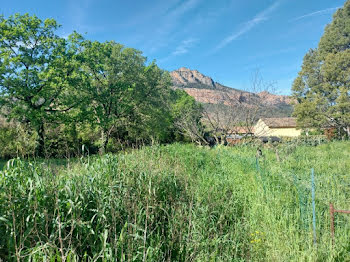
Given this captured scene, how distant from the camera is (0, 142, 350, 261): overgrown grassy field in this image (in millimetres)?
2100

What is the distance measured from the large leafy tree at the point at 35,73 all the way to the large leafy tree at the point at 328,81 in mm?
22979

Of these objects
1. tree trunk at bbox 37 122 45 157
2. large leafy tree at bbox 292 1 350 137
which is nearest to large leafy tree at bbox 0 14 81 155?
tree trunk at bbox 37 122 45 157

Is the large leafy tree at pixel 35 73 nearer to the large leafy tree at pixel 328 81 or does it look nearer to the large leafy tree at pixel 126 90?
the large leafy tree at pixel 126 90

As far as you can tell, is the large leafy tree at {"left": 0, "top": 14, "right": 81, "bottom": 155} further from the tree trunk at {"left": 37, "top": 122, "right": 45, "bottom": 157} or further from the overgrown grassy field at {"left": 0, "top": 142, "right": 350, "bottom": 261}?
the overgrown grassy field at {"left": 0, "top": 142, "right": 350, "bottom": 261}

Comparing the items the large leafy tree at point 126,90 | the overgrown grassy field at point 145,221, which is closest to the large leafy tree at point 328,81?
the large leafy tree at point 126,90

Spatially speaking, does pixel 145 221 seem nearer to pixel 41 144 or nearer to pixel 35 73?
pixel 41 144

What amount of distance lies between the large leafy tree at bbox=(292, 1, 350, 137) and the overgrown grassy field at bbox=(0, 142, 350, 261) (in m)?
21.7

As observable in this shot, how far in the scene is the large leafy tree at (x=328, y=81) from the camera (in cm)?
2081

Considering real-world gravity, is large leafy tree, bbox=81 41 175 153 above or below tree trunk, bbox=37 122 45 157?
above

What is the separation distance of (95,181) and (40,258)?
134cm

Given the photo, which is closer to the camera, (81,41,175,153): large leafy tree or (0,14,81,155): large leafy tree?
(0,14,81,155): large leafy tree

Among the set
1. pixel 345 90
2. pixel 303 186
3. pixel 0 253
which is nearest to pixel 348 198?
pixel 303 186

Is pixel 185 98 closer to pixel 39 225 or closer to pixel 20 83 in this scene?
pixel 20 83

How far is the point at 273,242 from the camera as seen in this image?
103 inches
